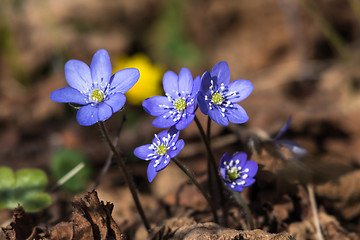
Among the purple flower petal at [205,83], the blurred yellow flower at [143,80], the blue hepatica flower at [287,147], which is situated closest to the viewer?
the purple flower petal at [205,83]

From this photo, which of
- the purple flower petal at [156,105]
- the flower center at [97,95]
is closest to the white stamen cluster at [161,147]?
the purple flower petal at [156,105]

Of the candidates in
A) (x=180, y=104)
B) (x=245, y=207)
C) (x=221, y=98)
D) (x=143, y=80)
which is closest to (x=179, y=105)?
(x=180, y=104)

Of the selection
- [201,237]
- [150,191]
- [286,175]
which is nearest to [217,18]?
[150,191]

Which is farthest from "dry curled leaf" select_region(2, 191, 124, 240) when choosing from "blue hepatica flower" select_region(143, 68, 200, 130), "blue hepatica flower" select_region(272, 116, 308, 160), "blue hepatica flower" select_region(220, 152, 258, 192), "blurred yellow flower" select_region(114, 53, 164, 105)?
"blurred yellow flower" select_region(114, 53, 164, 105)

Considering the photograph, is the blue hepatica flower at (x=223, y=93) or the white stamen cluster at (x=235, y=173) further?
the white stamen cluster at (x=235, y=173)

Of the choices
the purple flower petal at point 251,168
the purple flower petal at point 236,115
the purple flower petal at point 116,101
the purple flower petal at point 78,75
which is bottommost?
the purple flower petal at point 251,168

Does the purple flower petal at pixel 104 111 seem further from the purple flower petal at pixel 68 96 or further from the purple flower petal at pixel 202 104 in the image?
the purple flower petal at pixel 202 104

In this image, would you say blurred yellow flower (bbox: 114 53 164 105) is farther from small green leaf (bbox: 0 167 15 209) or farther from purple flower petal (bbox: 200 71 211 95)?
purple flower petal (bbox: 200 71 211 95)
